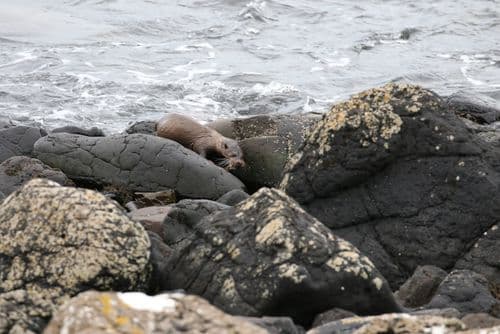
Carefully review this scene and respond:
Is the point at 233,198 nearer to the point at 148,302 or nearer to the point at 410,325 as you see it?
the point at 410,325

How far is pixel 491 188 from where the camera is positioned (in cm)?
701

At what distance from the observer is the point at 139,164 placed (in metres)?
10.4

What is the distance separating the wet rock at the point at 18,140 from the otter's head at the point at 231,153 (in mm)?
2226

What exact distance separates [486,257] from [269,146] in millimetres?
4843

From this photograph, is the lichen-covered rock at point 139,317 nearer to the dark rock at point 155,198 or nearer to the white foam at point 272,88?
the dark rock at point 155,198

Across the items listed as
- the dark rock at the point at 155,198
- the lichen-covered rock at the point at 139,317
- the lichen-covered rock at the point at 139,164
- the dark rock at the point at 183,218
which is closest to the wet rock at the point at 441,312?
the lichen-covered rock at the point at 139,317

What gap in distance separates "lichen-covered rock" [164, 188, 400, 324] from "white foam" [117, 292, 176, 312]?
179cm

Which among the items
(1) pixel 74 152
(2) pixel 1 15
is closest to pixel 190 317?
(1) pixel 74 152

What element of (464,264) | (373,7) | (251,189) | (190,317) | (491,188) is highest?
(190,317)

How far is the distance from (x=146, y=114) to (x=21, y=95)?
2.46 m

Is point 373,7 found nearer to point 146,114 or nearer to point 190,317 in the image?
point 146,114

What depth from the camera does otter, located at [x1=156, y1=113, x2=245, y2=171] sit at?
11.4 m

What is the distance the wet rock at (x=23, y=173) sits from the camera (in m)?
9.59

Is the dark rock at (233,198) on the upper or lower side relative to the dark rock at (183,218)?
lower
